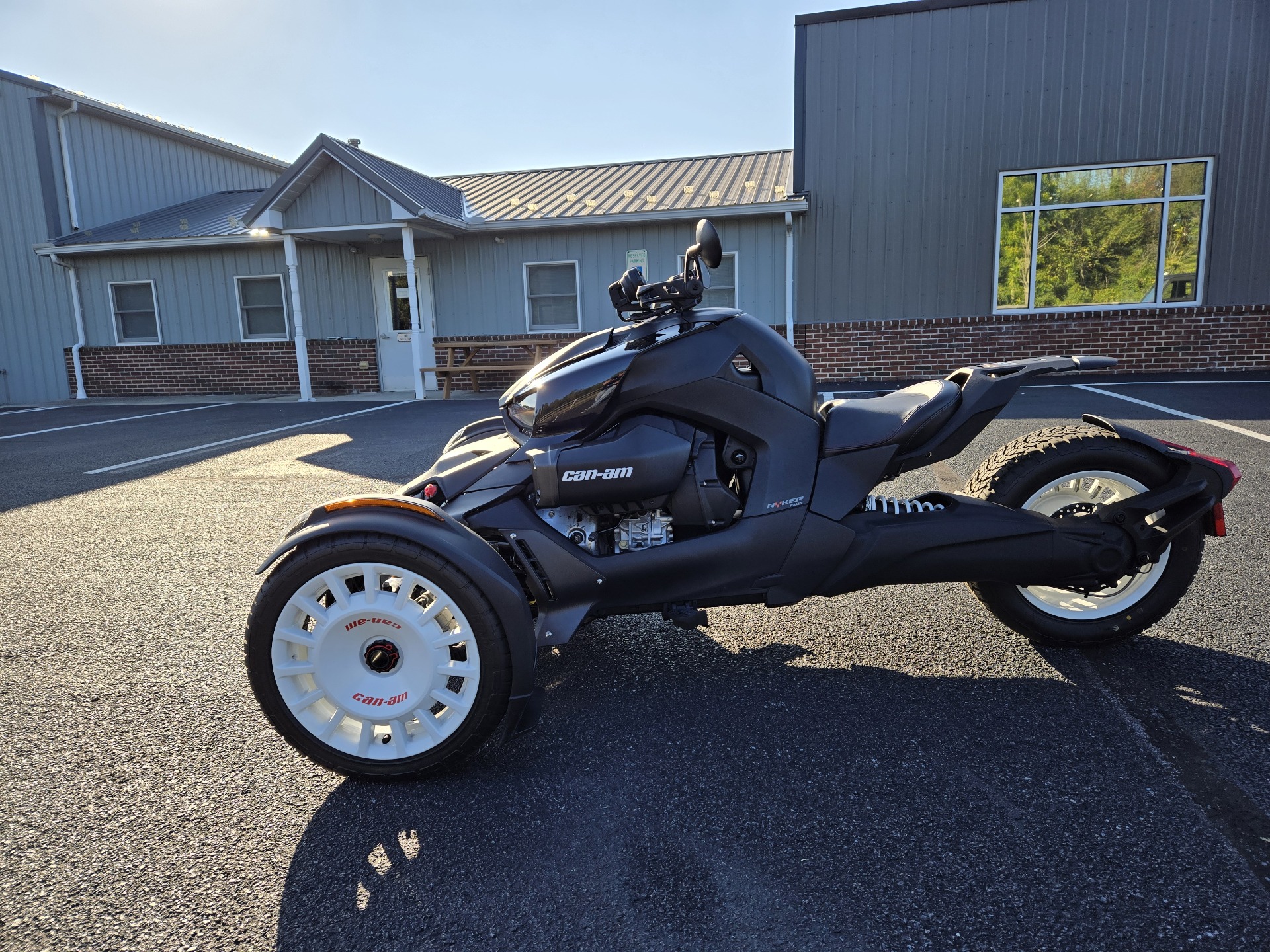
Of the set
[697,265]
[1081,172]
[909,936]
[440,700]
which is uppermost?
[1081,172]

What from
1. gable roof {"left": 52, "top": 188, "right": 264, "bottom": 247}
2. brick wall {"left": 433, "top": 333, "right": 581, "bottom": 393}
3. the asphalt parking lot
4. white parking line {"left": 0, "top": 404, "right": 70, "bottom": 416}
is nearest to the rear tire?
the asphalt parking lot

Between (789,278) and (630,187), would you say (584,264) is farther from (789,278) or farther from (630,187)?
(789,278)

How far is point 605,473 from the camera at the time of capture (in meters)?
2.42

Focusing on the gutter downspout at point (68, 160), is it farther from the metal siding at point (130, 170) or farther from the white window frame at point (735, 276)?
the white window frame at point (735, 276)

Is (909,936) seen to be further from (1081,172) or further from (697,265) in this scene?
(1081,172)

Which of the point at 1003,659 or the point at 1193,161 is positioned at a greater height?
the point at 1193,161

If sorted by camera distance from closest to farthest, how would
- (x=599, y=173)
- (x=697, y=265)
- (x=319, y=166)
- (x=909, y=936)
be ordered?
(x=909, y=936) → (x=697, y=265) → (x=319, y=166) → (x=599, y=173)

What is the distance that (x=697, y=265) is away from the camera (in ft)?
8.95

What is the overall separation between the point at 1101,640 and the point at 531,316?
1315 centimetres

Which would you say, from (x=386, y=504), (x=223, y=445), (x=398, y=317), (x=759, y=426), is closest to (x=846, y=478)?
(x=759, y=426)

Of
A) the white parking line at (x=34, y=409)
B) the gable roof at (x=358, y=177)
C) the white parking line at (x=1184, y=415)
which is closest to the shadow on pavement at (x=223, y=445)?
the gable roof at (x=358, y=177)

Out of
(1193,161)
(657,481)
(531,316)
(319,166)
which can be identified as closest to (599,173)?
(531,316)

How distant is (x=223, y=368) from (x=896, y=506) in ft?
54.6

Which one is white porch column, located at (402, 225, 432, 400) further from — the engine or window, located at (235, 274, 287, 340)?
the engine
